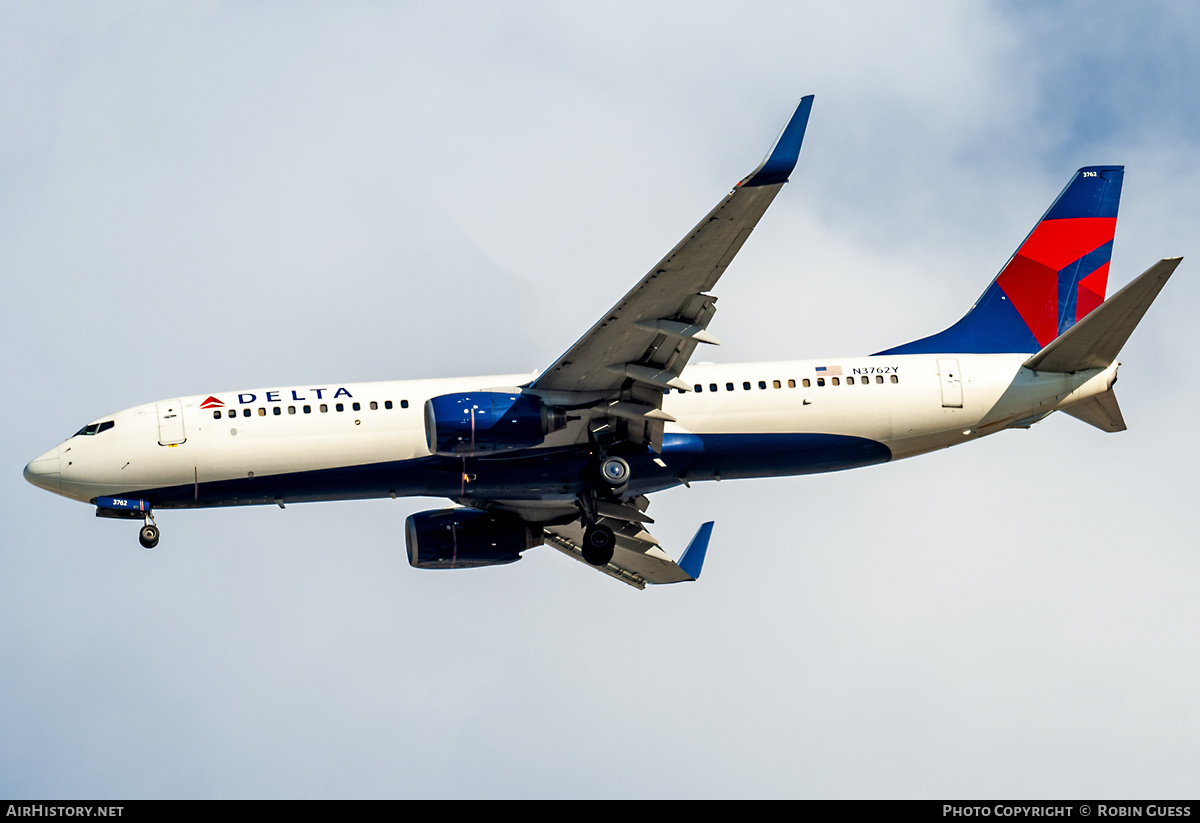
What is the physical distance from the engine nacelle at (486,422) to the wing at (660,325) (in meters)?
0.61

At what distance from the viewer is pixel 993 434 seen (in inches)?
1570

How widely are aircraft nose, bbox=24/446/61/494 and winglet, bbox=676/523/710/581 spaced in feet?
59.5

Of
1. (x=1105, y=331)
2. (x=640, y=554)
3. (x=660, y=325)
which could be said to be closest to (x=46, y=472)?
(x=660, y=325)

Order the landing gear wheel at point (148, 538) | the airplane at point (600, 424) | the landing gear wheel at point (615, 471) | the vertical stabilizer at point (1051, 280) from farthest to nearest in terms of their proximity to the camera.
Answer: the vertical stabilizer at point (1051, 280)
the landing gear wheel at point (148, 538)
the landing gear wheel at point (615, 471)
the airplane at point (600, 424)

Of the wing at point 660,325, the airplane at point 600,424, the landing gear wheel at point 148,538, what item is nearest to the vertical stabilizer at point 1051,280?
the airplane at point 600,424

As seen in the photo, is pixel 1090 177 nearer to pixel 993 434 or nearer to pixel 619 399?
pixel 993 434

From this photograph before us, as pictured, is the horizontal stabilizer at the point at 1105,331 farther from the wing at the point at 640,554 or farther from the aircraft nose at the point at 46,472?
the aircraft nose at the point at 46,472

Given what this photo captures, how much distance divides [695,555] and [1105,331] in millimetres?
14031

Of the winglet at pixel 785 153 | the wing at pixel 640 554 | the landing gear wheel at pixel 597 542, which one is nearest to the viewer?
the winglet at pixel 785 153

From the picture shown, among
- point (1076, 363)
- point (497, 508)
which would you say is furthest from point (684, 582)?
point (1076, 363)

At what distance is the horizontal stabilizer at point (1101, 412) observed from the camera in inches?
1555

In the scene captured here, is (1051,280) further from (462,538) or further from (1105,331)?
(462,538)
